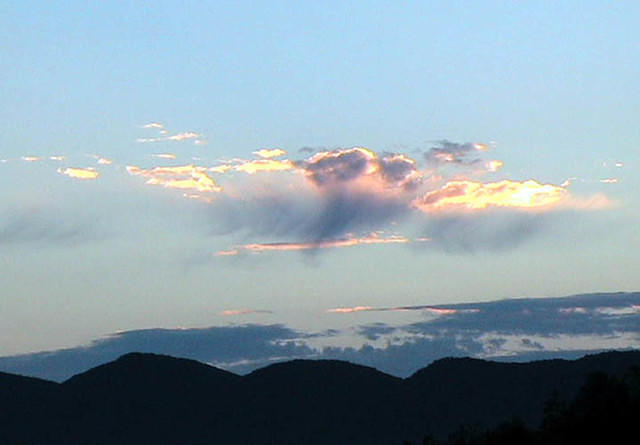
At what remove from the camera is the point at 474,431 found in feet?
337

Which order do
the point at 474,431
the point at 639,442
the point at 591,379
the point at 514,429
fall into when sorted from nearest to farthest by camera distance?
the point at 639,442 < the point at 591,379 < the point at 514,429 < the point at 474,431

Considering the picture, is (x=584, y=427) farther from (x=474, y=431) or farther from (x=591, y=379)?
(x=474, y=431)

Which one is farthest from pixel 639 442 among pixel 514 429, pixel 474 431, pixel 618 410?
pixel 474 431

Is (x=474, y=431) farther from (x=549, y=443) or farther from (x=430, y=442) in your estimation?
(x=549, y=443)

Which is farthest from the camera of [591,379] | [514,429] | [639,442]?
[514,429]

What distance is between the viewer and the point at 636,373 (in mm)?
80938

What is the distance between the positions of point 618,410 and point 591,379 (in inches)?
142

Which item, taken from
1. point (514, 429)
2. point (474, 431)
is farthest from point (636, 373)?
point (474, 431)

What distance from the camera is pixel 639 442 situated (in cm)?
7638

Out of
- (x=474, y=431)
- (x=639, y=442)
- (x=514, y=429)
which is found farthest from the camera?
(x=474, y=431)

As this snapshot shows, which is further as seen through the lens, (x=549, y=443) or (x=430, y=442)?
(x=430, y=442)

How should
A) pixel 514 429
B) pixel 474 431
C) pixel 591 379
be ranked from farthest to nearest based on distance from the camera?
1. pixel 474 431
2. pixel 514 429
3. pixel 591 379

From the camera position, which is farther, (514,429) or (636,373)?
(514,429)

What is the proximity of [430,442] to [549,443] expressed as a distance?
23.5 metres
